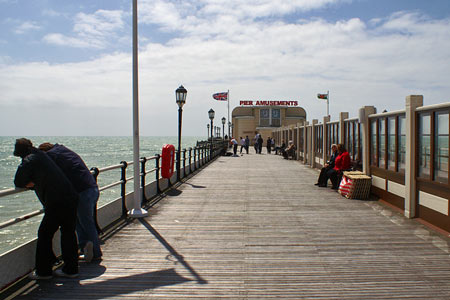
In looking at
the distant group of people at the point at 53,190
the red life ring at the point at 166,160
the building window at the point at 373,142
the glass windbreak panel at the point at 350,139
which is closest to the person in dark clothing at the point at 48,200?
the distant group of people at the point at 53,190

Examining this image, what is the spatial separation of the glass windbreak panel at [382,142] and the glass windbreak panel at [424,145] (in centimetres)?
188

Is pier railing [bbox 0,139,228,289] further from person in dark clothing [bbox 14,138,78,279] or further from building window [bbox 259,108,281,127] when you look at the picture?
building window [bbox 259,108,281,127]

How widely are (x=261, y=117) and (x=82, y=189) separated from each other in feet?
202

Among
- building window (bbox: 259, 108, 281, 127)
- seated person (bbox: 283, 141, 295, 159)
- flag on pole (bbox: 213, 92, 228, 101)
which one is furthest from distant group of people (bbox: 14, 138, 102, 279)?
building window (bbox: 259, 108, 281, 127)

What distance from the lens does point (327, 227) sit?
6.95 meters

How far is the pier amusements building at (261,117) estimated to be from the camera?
2576 inches

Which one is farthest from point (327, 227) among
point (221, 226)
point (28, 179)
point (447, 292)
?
point (28, 179)

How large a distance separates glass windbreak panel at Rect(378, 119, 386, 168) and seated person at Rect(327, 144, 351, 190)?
1523 millimetres

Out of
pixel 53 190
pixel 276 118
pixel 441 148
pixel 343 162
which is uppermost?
pixel 276 118

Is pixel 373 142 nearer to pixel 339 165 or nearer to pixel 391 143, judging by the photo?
pixel 391 143

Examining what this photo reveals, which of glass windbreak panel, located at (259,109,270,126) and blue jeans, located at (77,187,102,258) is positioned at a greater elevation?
glass windbreak panel, located at (259,109,270,126)

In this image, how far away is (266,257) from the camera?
17.3ft

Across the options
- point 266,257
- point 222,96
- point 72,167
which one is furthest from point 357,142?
point 222,96

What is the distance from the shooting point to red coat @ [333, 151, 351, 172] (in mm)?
11195
